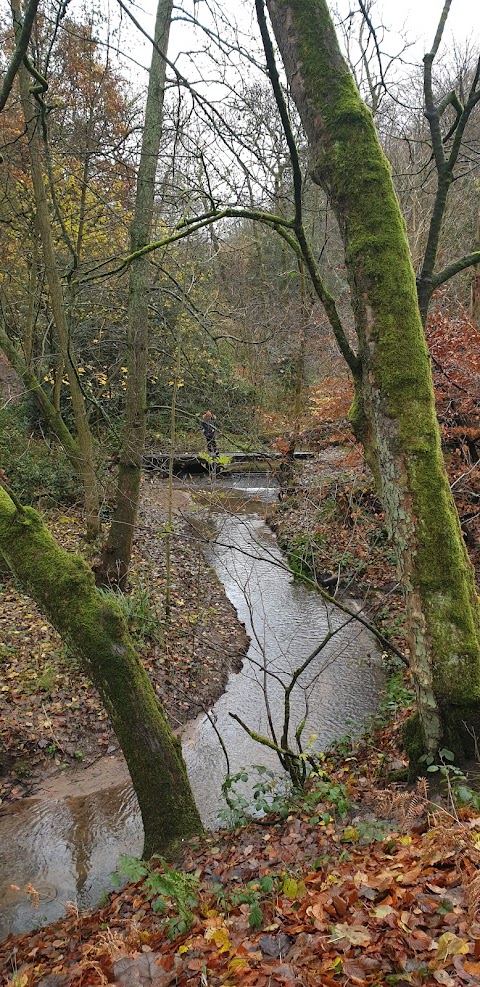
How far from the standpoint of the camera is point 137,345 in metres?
8.02

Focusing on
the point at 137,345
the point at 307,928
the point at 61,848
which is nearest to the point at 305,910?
the point at 307,928

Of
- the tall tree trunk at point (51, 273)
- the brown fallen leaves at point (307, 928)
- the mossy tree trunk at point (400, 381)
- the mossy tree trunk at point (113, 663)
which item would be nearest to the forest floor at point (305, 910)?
the brown fallen leaves at point (307, 928)

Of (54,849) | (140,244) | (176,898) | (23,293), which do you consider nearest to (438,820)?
(176,898)

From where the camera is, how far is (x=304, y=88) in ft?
11.4

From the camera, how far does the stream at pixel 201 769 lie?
4.73 metres

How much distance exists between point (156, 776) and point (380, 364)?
132 inches

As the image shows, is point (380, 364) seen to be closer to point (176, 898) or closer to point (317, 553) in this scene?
point (176, 898)

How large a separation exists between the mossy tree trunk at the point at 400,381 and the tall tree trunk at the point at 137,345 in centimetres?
439

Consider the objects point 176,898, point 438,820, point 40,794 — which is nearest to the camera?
point 438,820

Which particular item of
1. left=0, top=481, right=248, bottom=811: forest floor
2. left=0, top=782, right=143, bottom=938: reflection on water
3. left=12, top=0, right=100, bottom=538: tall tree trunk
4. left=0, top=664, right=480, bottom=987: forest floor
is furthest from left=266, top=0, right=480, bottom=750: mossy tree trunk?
left=12, top=0, right=100, bottom=538: tall tree trunk

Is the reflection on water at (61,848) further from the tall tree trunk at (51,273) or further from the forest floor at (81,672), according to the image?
the tall tree trunk at (51,273)

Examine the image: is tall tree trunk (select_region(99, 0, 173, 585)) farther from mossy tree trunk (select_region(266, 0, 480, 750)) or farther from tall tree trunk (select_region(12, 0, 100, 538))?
mossy tree trunk (select_region(266, 0, 480, 750))

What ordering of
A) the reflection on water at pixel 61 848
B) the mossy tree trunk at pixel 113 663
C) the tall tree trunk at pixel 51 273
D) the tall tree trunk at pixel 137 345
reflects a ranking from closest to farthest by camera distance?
the mossy tree trunk at pixel 113 663 → the reflection on water at pixel 61 848 → the tall tree trunk at pixel 137 345 → the tall tree trunk at pixel 51 273

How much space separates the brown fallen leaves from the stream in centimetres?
90
